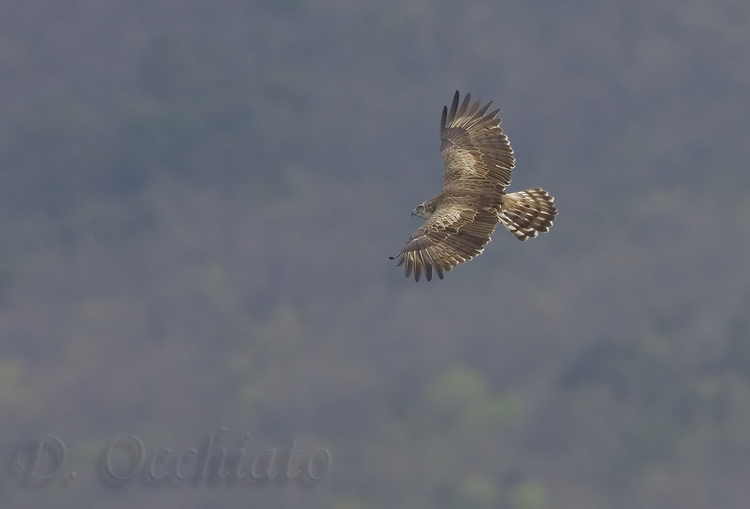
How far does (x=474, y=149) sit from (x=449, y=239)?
25.8ft

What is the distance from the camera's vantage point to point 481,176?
4159 cm

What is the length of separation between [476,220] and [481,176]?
4.12m

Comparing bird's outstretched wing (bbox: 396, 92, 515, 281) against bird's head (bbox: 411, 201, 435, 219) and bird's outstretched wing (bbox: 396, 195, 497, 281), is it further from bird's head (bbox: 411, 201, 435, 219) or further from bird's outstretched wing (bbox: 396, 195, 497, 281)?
bird's head (bbox: 411, 201, 435, 219)

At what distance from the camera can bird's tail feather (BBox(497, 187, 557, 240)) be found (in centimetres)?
4016

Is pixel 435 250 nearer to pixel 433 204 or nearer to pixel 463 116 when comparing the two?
pixel 433 204

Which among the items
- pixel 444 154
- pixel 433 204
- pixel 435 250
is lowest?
pixel 435 250

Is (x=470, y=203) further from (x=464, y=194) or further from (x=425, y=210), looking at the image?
(x=425, y=210)

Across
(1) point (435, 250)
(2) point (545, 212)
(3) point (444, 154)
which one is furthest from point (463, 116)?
(1) point (435, 250)

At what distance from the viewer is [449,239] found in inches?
1433

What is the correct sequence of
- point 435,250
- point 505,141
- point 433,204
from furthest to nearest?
point 505,141, point 433,204, point 435,250

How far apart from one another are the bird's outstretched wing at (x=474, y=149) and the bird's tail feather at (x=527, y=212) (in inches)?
29.9

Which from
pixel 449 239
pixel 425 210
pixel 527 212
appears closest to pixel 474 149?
pixel 527 212

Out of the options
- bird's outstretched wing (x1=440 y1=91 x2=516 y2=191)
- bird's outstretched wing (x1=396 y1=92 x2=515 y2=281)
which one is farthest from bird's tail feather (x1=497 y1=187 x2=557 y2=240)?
bird's outstretched wing (x1=440 y1=91 x2=516 y2=191)

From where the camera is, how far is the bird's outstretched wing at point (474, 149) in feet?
137
